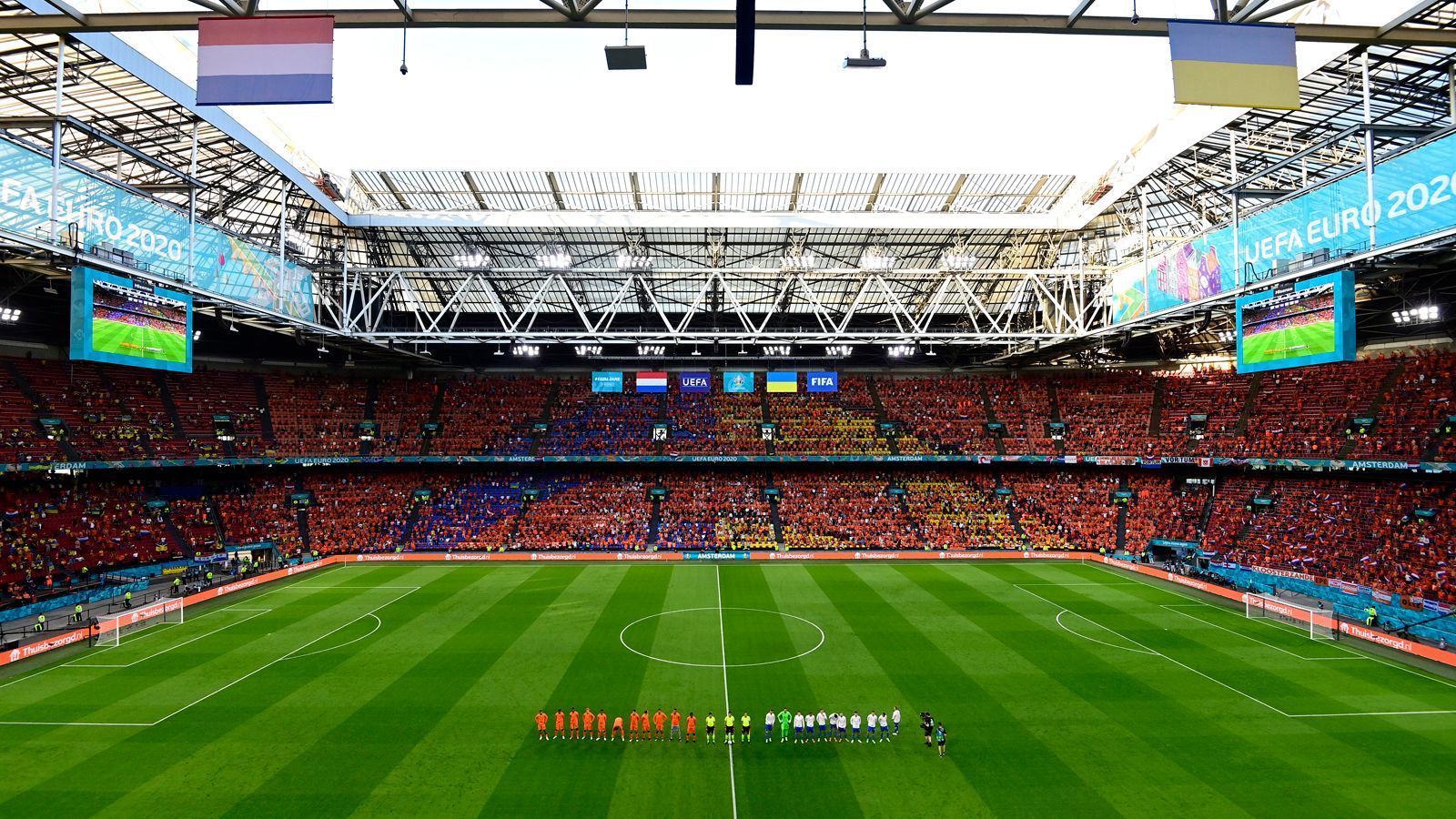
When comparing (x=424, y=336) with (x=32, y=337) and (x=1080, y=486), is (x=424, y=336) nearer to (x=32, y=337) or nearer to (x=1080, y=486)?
(x=32, y=337)

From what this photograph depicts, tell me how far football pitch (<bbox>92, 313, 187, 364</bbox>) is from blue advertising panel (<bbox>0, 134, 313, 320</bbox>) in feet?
7.64

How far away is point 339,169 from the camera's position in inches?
1154

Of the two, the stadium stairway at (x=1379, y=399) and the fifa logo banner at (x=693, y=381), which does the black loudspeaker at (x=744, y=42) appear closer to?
the fifa logo banner at (x=693, y=381)

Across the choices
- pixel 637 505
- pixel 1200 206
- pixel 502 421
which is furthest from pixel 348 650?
pixel 1200 206

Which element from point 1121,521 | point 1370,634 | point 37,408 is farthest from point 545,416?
point 1370,634

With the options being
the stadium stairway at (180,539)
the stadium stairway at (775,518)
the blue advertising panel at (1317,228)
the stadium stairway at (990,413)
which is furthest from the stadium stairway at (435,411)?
the blue advertising panel at (1317,228)

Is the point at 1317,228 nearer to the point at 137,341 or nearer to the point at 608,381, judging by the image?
the point at 608,381

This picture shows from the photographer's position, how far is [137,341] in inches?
903

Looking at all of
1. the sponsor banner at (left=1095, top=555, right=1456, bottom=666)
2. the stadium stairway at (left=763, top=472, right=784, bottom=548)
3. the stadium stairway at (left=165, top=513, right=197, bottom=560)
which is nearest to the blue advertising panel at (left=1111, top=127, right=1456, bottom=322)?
the sponsor banner at (left=1095, top=555, right=1456, bottom=666)

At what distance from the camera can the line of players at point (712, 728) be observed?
16.7 metres

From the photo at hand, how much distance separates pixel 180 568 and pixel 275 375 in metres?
17.1

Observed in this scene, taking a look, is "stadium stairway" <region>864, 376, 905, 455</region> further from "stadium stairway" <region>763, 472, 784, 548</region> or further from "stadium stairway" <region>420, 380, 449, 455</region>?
"stadium stairway" <region>420, 380, 449, 455</region>

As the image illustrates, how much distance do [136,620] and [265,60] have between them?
90.8 ft

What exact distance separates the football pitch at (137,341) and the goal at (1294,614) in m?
40.8
